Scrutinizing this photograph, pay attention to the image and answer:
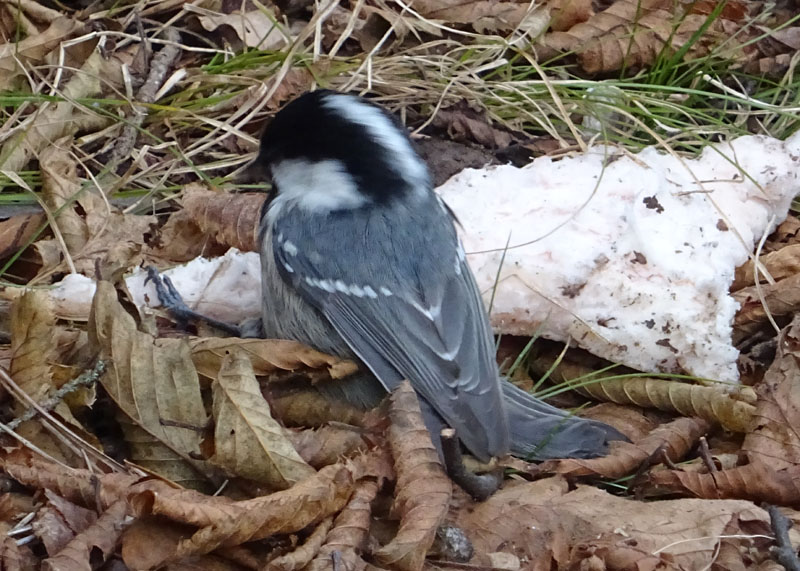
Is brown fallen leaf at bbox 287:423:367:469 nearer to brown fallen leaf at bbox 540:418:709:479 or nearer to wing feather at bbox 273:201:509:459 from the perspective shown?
wing feather at bbox 273:201:509:459

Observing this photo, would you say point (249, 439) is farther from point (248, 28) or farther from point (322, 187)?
point (248, 28)

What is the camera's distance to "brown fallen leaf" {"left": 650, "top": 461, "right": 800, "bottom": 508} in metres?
2.10

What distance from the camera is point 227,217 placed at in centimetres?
283

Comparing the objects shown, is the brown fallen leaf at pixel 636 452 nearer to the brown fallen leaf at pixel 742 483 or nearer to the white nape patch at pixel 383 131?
the brown fallen leaf at pixel 742 483

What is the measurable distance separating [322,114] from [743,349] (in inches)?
52.2

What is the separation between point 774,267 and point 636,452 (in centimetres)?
89

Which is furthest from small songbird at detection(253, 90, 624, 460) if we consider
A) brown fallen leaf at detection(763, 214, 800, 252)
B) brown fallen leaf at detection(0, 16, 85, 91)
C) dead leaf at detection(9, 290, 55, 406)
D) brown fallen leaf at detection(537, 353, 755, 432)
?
brown fallen leaf at detection(0, 16, 85, 91)

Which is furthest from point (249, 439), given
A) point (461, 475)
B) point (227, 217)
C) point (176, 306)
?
point (227, 217)

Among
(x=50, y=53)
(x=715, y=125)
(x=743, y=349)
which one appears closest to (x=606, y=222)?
(x=743, y=349)

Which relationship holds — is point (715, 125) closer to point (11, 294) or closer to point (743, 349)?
point (743, 349)

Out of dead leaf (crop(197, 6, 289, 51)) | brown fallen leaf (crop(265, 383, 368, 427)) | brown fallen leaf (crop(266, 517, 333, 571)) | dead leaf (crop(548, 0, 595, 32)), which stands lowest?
brown fallen leaf (crop(265, 383, 368, 427))

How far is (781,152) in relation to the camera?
298 centimetres

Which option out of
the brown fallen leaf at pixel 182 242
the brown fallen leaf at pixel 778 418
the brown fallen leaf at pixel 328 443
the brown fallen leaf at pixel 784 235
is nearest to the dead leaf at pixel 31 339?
the brown fallen leaf at pixel 328 443

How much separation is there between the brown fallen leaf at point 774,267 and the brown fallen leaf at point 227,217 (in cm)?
140
